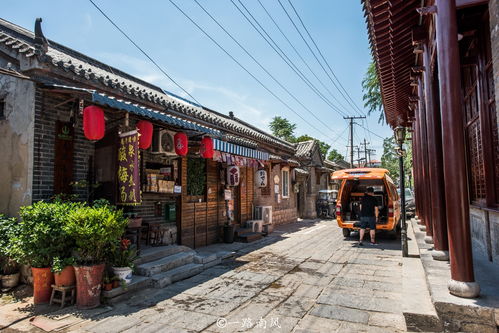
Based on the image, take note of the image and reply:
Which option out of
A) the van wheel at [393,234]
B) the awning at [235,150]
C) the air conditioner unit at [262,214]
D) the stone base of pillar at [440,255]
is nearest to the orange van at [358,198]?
the van wheel at [393,234]

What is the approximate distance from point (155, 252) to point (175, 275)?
0.81 meters

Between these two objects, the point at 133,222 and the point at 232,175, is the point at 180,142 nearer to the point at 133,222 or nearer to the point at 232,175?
the point at 133,222

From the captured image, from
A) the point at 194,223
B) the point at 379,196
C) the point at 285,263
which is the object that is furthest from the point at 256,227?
the point at 379,196

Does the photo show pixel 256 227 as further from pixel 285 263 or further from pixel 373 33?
pixel 373 33

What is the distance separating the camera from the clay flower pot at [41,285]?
4984 mm

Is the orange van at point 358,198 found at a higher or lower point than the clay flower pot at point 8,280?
higher

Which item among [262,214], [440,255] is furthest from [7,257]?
[262,214]

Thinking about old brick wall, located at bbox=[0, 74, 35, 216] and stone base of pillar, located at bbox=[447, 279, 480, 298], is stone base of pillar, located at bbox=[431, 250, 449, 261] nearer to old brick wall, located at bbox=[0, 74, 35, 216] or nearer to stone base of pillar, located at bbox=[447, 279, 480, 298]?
stone base of pillar, located at bbox=[447, 279, 480, 298]

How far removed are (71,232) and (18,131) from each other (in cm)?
248

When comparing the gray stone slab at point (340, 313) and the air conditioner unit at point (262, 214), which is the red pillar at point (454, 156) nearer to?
the gray stone slab at point (340, 313)

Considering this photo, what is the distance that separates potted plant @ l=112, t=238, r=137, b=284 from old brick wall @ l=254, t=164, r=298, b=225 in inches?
319

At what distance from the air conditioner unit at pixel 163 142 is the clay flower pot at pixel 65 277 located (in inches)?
134

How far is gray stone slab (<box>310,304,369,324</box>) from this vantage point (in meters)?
4.37

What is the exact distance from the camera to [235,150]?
31.9 feet
